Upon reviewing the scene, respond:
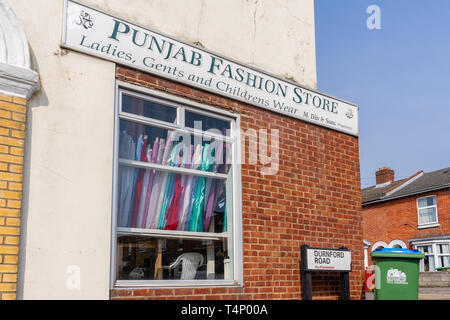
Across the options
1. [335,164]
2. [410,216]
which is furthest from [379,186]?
[335,164]

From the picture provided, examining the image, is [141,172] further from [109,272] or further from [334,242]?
[334,242]

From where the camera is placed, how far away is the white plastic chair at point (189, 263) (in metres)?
5.68

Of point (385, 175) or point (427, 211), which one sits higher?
point (385, 175)

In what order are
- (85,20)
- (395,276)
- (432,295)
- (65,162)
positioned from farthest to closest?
1. (432,295)
2. (395,276)
3. (85,20)
4. (65,162)

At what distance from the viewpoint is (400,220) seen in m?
30.1

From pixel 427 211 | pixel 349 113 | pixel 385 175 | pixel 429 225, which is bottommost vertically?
pixel 429 225

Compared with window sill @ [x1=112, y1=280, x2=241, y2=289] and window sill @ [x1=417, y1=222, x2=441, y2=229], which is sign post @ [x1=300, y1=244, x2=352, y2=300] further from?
window sill @ [x1=417, y1=222, x2=441, y2=229]

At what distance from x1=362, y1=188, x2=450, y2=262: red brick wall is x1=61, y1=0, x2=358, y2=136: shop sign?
2189 cm

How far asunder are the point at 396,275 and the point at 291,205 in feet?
6.02

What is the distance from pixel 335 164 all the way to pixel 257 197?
1712mm

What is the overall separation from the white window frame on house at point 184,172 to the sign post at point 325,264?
3.07ft

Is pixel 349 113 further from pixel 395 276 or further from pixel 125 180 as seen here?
pixel 125 180

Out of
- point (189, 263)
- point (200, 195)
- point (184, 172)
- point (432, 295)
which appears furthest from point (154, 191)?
point (432, 295)

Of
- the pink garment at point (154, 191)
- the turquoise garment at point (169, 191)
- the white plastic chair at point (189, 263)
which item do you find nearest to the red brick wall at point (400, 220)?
the white plastic chair at point (189, 263)
